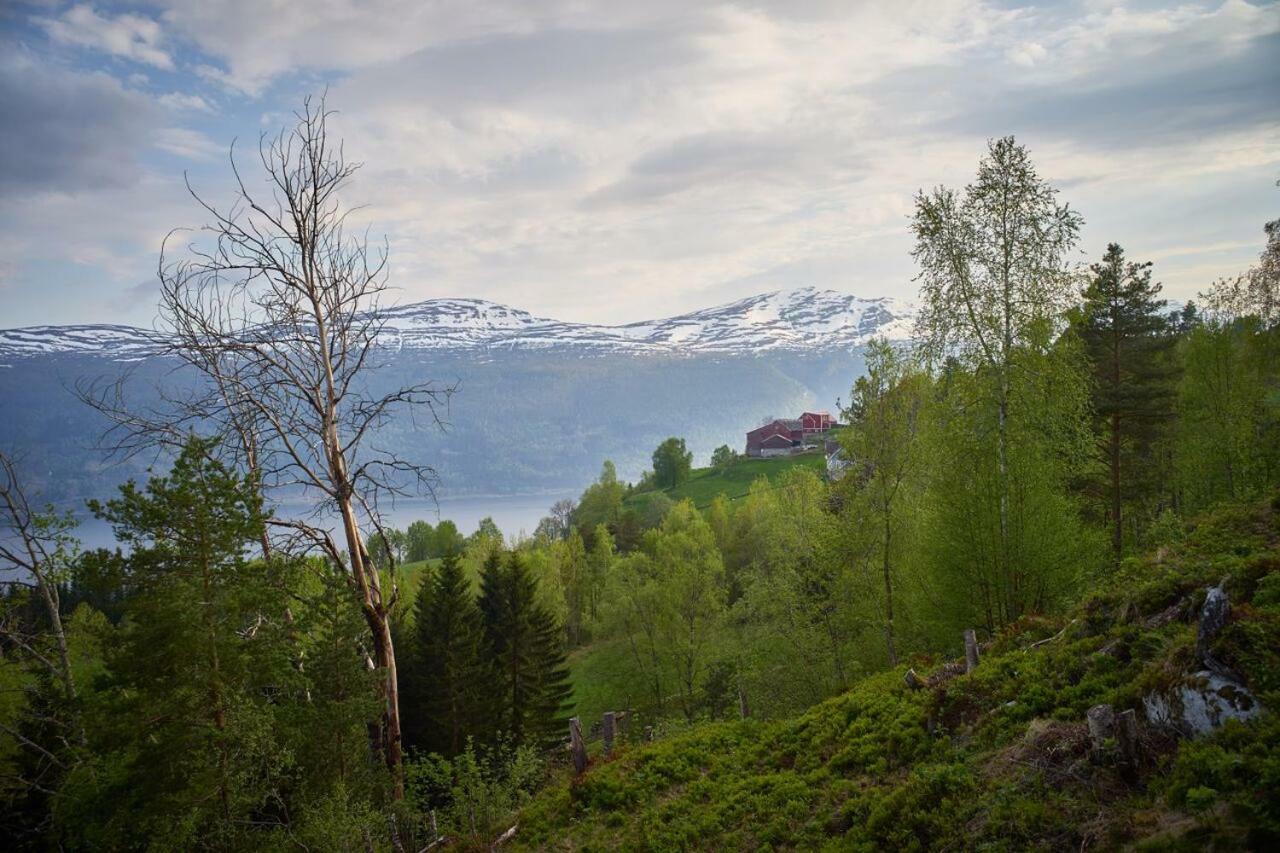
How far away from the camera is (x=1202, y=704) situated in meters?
7.25

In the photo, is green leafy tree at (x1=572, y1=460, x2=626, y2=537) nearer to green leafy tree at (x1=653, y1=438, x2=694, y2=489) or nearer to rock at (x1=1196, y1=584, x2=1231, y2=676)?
green leafy tree at (x1=653, y1=438, x2=694, y2=489)

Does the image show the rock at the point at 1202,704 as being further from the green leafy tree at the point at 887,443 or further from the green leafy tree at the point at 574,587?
the green leafy tree at the point at 574,587

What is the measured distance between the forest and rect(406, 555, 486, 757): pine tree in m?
0.45

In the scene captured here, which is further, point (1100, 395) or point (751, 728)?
point (1100, 395)

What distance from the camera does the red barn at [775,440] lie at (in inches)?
4919

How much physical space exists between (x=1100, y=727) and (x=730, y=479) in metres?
107

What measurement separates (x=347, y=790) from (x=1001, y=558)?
16764 millimetres

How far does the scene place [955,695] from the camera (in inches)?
450

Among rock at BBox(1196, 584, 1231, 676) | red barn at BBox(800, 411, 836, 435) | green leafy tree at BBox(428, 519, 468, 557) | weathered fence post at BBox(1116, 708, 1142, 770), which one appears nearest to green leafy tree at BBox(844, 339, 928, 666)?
rock at BBox(1196, 584, 1231, 676)

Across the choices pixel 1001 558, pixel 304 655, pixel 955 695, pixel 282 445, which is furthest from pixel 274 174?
pixel 1001 558

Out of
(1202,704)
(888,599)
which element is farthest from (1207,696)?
(888,599)

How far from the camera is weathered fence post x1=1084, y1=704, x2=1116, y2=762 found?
25.8 ft

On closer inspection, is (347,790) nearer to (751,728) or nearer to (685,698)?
(751,728)

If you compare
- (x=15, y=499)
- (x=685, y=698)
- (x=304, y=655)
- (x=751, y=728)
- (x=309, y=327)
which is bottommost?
(x=685, y=698)
